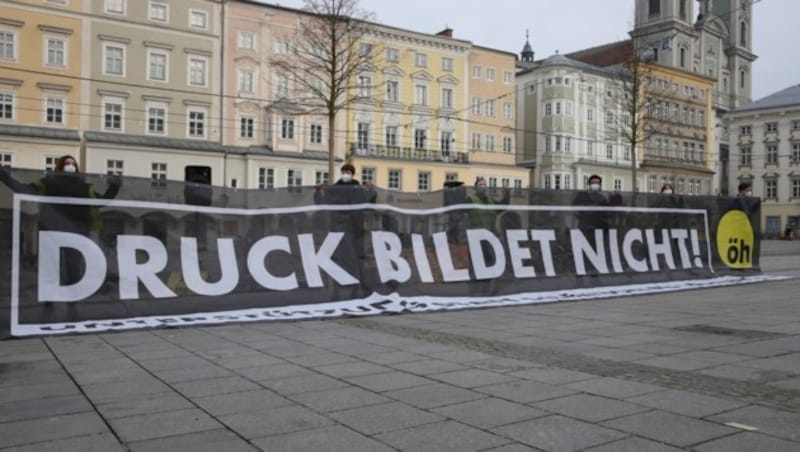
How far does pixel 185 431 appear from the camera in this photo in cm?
397

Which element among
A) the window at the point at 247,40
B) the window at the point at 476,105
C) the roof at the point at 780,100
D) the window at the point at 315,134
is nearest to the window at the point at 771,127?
the roof at the point at 780,100

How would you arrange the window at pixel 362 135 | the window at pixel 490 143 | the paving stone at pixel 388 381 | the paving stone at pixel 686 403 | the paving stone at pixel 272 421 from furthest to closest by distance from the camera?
the window at pixel 490 143
the window at pixel 362 135
the paving stone at pixel 388 381
the paving stone at pixel 686 403
the paving stone at pixel 272 421

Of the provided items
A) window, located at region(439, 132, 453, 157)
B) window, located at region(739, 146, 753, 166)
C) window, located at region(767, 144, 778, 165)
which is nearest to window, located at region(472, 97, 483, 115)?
window, located at region(439, 132, 453, 157)

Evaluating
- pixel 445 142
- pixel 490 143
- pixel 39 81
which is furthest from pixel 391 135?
pixel 39 81

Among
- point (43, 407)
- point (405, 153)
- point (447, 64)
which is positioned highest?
point (447, 64)

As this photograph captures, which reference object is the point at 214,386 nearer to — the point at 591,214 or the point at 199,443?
the point at 199,443

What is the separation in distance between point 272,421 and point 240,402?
0.57 m

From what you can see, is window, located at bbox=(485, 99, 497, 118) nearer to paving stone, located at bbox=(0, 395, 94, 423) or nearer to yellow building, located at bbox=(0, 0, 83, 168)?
yellow building, located at bbox=(0, 0, 83, 168)

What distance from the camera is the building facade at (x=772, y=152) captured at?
3297 inches

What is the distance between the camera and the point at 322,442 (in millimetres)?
3740

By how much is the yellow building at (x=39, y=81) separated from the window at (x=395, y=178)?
2473 cm

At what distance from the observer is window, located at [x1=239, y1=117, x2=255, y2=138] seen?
2071 inches

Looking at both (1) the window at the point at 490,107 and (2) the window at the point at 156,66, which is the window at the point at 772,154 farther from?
(2) the window at the point at 156,66

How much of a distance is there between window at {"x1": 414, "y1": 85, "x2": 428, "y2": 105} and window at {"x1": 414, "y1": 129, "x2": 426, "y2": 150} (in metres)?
2.58
